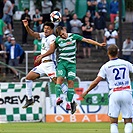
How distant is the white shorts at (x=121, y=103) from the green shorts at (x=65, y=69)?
4989mm

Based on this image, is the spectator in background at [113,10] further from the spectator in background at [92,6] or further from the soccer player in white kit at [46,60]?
the soccer player in white kit at [46,60]

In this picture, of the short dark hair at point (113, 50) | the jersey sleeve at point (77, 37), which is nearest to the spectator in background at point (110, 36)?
the jersey sleeve at point (77, 37)

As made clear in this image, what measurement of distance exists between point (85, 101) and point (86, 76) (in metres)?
5.14

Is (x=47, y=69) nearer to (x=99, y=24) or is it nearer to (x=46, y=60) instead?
(x=46, y=60)

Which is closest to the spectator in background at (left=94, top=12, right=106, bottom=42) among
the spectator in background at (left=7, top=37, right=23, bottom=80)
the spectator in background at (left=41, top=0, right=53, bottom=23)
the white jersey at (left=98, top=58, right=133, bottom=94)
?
the spectator in background at (left=41, top=0, right=53, bottom=23)

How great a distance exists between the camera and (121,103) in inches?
671

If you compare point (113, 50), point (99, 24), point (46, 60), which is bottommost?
point (46, 60)

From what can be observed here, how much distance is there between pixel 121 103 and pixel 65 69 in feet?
16.9

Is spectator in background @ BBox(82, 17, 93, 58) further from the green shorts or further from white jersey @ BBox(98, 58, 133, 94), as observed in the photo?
white jersey @ BBox(98, 58, 133, 94)

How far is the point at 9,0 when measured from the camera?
3984cm

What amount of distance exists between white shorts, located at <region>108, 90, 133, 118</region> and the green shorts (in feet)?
16.4

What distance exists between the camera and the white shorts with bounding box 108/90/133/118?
668 inches

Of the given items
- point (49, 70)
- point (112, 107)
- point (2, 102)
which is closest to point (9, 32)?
point (2, 102)

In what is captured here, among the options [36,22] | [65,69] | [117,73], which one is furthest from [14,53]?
[117,73]
